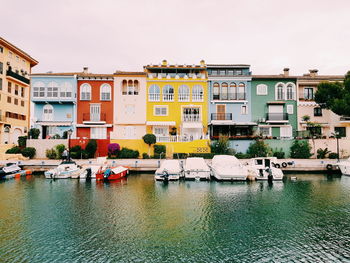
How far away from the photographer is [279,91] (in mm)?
37156

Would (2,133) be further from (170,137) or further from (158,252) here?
(158,252)

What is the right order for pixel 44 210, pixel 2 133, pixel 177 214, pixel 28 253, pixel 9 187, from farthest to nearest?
1. pixel 2 133
2. pixel 9 187
3. pixel 44 210
4. pixel 177 214
5. pixel 28 253

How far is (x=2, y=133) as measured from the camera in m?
38.8

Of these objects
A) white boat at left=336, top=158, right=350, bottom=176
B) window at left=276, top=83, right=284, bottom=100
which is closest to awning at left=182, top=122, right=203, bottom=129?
window at left=276, top=83, right=284, bottom=100

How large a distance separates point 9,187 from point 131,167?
1209cm

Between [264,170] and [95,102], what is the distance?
86.2 feet

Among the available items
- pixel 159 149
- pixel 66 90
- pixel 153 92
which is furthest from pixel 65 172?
pixel 153 92

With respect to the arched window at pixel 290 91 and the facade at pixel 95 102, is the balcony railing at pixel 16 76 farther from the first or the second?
the arched window at pixel 290 91

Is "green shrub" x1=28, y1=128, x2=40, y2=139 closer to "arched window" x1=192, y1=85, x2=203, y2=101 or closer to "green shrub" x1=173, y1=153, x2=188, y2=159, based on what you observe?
"green shrub" x1=173, y1=153, x2=188, y2=159

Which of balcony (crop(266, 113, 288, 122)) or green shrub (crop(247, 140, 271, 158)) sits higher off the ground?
balcony (crop(266, 113, 288, 122))

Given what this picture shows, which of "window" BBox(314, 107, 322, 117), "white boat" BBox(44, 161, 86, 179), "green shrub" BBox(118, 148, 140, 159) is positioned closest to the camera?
"white boat" BBox(44, 161, 86, 179)

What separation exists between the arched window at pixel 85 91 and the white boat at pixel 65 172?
13664 mm

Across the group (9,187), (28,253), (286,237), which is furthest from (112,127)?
(286,237)

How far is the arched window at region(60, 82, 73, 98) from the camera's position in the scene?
118 feet
